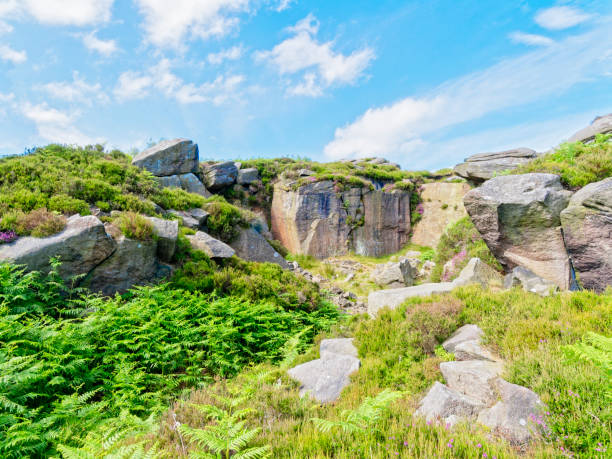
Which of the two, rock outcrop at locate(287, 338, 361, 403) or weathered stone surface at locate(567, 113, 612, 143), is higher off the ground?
weathered stone surface at locate(567, 113, 612, 143)

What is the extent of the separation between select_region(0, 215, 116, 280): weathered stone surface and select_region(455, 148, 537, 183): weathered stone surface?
1859 centimetres

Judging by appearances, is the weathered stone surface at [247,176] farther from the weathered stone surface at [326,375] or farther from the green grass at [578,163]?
the weathered stone surface at [326,375]

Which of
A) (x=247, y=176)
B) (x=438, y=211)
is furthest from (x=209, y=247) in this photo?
(x=438, y=211)

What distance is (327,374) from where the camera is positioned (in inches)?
201

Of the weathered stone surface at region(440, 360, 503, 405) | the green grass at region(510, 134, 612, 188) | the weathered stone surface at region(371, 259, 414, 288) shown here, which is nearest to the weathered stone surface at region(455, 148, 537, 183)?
the green grass at region(510, 134, 612, 188)

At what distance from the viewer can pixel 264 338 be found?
7.50m

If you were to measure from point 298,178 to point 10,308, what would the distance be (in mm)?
20912

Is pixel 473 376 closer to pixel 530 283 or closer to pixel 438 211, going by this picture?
Result: pixel 530 283

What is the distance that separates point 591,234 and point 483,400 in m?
6.71

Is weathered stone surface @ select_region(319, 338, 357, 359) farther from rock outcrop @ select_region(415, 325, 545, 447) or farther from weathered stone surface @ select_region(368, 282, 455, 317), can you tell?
rock outcrop @ select_region(415, 325, 545, 447)

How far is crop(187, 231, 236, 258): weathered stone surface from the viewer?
1112 centimetres

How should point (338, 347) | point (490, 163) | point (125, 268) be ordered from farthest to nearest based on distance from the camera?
point (490, 163), point (125, 268), point (338, 347)

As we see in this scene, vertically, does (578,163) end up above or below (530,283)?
above

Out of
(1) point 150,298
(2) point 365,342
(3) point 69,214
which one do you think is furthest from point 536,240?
(3) point 69,214
